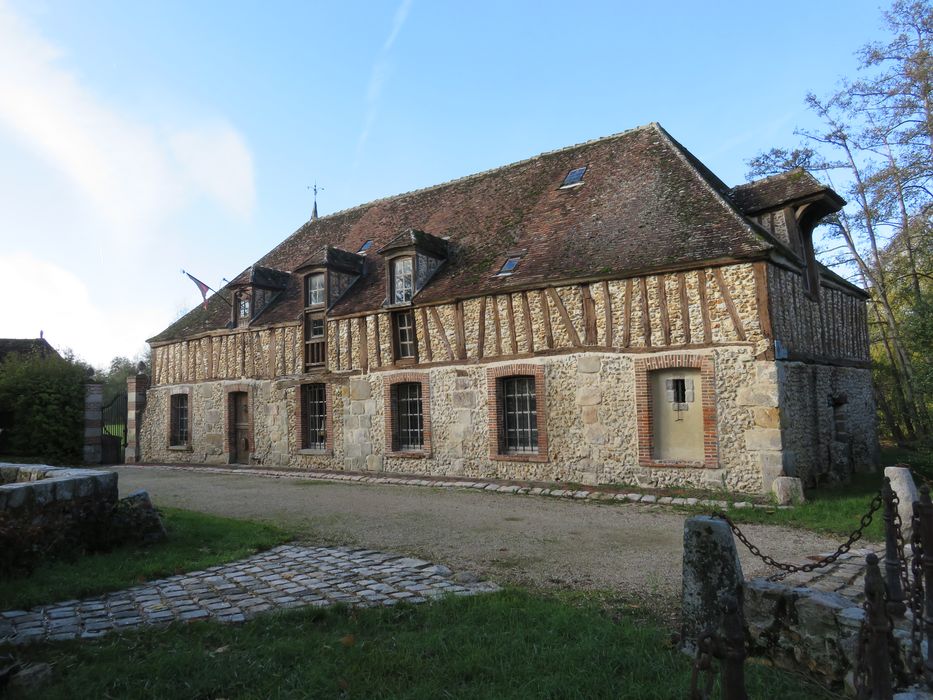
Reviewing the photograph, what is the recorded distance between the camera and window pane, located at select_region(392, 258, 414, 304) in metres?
13.6

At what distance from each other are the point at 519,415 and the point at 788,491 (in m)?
4.90

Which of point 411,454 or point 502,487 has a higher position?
point 411,454

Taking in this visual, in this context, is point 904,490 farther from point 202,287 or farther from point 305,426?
point 202,287

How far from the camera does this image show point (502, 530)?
7.44m

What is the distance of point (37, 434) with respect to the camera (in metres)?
17.2

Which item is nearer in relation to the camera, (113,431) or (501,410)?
(501,410)

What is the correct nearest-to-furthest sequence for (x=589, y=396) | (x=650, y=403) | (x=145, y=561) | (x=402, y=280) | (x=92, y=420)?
(x=145, y=561) → (x=650, y=403) → (x=589, y=396) → (x=402, y=280) → (x=92, y=420)

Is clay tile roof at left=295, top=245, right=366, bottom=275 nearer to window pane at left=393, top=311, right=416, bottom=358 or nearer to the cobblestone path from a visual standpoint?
window pane at left=393, top=311, right=416, bottom=358

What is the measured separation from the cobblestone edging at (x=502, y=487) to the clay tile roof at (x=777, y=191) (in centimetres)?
567

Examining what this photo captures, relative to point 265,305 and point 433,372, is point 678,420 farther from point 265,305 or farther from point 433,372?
point 265,305

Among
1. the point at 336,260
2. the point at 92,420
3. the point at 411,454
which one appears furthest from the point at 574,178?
the point at 92,420

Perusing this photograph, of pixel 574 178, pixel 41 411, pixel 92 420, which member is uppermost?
pixel 574 178

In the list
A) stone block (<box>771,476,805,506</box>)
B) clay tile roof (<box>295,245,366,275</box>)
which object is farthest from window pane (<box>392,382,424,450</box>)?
stone block (<box>771,476,805,506</box>)

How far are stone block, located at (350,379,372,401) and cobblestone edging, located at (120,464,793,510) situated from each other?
1.78 m
